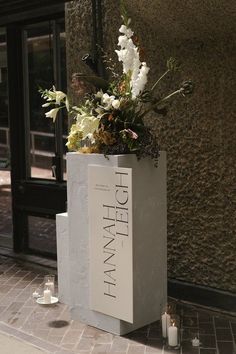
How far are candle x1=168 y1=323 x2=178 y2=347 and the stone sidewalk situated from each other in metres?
0.05

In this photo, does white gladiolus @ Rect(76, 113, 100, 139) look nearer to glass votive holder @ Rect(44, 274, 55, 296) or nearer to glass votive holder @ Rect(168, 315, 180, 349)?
glass votive holder @ Rect(168, 315, 180, 349)

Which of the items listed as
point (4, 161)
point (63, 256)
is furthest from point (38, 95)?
point (63, 256)

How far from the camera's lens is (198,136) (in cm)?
501

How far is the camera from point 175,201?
5.25 m

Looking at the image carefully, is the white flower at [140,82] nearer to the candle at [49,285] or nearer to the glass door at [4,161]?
the candle at [49,285]

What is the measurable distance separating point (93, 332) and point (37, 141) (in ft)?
9.82

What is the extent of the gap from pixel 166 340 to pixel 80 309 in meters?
0.82

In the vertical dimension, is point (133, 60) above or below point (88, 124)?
above

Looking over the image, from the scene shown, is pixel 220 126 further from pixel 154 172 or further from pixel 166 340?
pixel 166 340

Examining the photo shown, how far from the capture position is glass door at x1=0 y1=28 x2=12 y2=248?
23.4ft

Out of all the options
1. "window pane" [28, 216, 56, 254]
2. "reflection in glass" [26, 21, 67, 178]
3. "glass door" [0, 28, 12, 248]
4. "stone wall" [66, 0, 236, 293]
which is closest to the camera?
"stone wall" [66, 0, 236, 293]

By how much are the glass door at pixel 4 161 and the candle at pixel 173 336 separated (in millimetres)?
3609

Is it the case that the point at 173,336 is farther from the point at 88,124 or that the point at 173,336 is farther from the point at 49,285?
the point at 88,124

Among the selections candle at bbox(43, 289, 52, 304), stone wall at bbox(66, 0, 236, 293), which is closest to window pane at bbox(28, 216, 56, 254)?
candle at bbox(43, 289, 52, 304)
